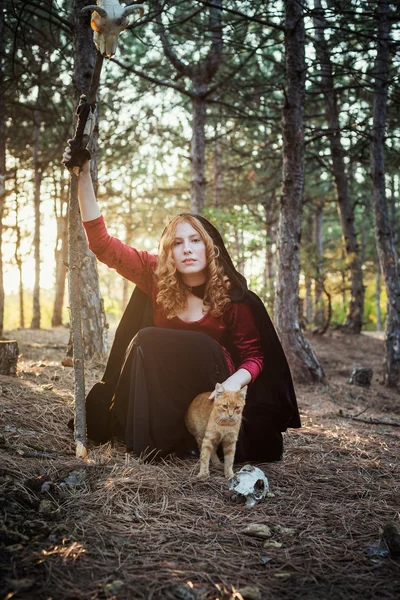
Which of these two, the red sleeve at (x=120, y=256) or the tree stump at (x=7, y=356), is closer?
the red sleeve at (x=120, y=256)

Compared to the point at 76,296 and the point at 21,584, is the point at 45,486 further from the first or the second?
the point at 76,296

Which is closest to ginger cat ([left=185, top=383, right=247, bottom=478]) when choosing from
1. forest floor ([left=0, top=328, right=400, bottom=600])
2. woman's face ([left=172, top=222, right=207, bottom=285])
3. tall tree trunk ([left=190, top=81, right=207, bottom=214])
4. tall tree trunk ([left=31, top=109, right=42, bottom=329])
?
forest floor ([left=0, top=328, right=400, bottom=600])

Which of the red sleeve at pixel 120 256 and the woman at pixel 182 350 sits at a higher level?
the red sleeve at pixel 120 256

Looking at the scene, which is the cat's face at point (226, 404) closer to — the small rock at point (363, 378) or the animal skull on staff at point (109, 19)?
the animal skull on staff at point (109, 19)

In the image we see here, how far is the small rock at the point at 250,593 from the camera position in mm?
1467

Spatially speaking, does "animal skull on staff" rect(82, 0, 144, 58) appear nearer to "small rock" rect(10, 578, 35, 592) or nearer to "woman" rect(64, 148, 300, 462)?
"woman" rect(64, 148, 300, 462)

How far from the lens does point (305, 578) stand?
1.61 m

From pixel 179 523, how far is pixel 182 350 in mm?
995

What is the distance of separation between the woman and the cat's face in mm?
95

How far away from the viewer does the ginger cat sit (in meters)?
2.57

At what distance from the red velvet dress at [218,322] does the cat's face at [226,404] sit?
292mm

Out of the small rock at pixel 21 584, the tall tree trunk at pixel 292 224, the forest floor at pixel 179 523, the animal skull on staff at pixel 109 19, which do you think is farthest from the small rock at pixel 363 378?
the small rock at pixel 21 584

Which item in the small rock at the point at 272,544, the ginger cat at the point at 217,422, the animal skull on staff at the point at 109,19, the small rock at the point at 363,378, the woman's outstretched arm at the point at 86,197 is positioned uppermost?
the animal skull on staff at the point at 109,19

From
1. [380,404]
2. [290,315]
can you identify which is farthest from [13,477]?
[380,404]
